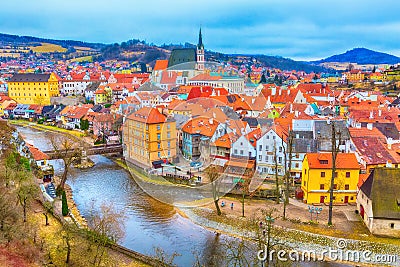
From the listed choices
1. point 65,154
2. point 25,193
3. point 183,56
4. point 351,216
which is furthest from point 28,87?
point 351,216

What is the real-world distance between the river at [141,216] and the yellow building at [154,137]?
210 cm

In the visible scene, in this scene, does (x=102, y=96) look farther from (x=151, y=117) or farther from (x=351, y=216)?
(x=351, y=216)

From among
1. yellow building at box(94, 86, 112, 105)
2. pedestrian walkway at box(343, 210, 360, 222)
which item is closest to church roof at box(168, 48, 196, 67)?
yellow building at box(94, 86, 112, 105)

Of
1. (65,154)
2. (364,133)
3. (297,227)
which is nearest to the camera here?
(297,227)

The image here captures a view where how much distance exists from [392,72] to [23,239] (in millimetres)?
90200

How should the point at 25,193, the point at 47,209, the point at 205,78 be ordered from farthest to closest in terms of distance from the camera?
1. the point at 205,78
2. the point at 47,209
3. the point at 25,193

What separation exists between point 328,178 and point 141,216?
→ 1000 cm

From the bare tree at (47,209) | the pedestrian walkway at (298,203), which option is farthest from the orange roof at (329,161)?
the bare tree at (47,209)

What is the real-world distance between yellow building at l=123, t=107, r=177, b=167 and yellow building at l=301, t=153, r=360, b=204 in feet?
32.4

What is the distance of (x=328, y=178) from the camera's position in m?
20.4

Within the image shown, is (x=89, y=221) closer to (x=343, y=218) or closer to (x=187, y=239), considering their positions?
(x=187, y=239)

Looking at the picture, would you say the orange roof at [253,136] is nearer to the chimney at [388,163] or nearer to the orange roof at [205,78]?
the chimney at [388,163]

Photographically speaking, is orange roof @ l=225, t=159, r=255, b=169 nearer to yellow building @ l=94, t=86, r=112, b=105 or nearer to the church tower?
yellow building @ l=94, t=86, r=112, b=105

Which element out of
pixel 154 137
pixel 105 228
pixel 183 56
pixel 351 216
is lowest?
pixel 351 216
